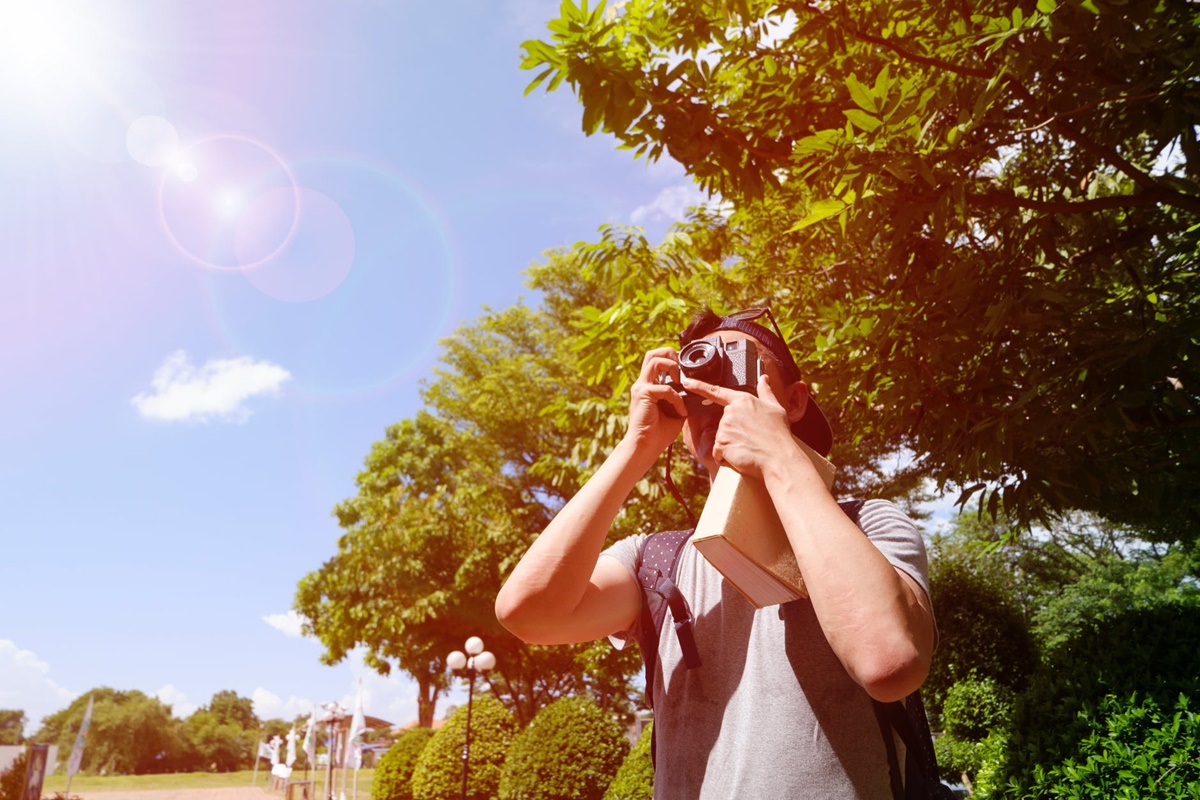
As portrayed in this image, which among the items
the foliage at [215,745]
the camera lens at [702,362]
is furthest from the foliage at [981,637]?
the foliage at [215,745]

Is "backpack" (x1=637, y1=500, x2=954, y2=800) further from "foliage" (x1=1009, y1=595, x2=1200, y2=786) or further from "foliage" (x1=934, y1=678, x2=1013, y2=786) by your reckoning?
"foliage" (x1=934, y1=678, x2=1013, y2=786)

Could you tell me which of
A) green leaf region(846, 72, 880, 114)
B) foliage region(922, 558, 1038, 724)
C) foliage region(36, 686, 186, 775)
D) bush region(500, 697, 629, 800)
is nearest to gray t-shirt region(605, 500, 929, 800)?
green leaf region(846, 72, 880, 114)

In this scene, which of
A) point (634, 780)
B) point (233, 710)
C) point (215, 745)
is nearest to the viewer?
point (634, 780)

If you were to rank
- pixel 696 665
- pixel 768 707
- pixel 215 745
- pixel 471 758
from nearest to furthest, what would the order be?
1. pixel 768 707
2. pixel 696 665
3. pixel 471 758
4. pixel 215 745

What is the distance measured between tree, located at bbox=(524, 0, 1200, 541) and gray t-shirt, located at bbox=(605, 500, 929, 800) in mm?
2265

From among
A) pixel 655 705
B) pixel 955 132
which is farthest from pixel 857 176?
pixel 655 705

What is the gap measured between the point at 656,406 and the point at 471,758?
52.1 feet

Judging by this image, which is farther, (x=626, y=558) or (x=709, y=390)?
(x=626, y=558)

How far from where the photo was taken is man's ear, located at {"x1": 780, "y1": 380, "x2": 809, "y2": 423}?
1.69 metres

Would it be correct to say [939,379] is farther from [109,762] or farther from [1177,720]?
[109,762]

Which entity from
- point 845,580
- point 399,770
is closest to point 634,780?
point 845,580

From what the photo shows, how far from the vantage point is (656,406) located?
162cm

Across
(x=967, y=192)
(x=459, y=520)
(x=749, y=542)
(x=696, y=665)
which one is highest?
(x=459, y=520)

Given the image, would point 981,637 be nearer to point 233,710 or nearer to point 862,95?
point 862,95
